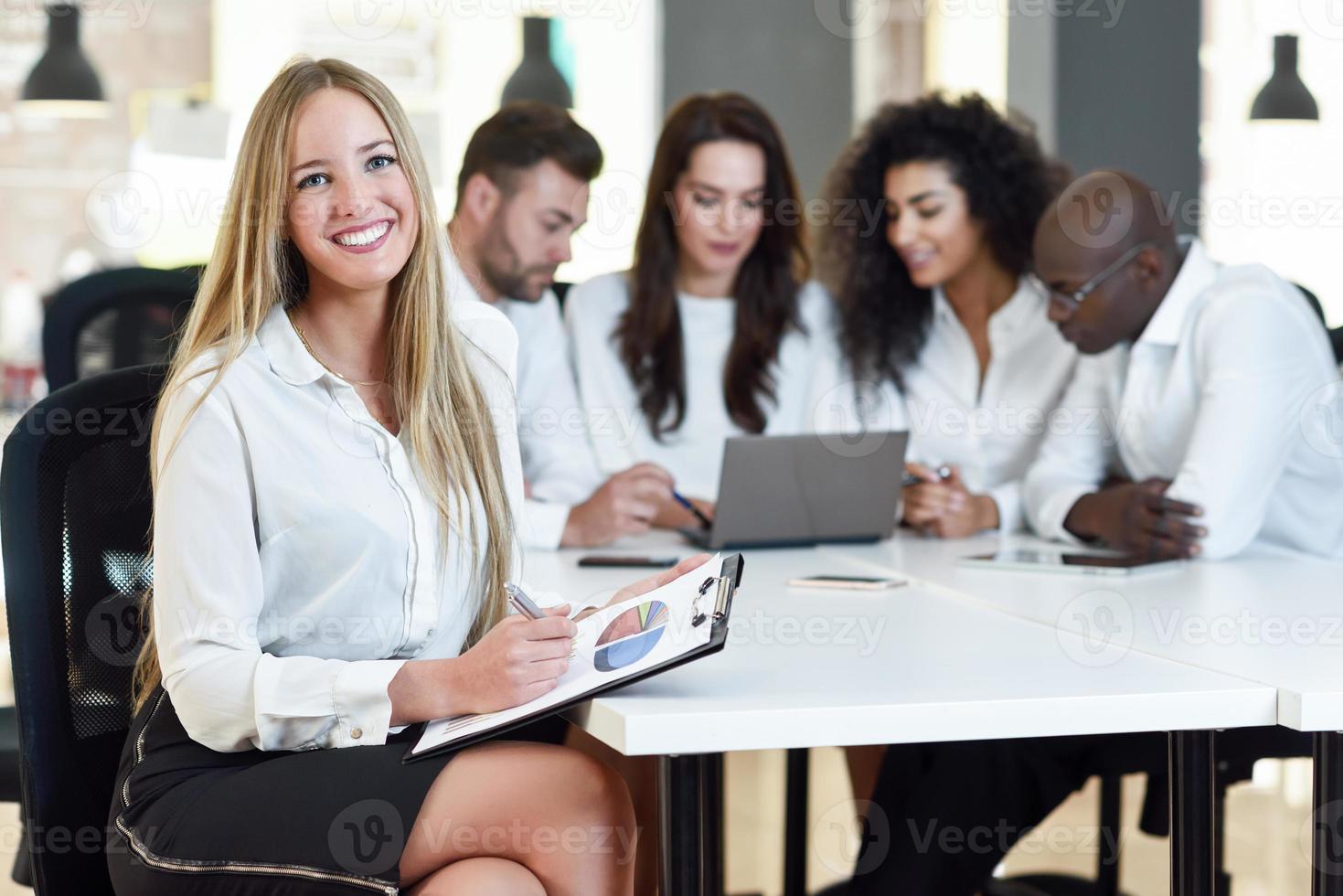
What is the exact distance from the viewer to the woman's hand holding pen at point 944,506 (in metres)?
2.55

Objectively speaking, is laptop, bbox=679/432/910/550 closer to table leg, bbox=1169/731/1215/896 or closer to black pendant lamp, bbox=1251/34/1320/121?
table leg, bbox=1169/731/1215/896

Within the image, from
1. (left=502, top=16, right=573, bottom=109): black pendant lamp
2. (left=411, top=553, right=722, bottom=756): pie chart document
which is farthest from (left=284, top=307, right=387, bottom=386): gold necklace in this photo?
(left=502, top=16, right=573, bottom=109): black pendant lamp

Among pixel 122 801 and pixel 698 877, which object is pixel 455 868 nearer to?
pixel 698 877

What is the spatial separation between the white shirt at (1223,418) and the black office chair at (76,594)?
150 cm

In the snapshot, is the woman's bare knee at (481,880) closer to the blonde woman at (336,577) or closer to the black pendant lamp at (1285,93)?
the blonde woman at (336,577)

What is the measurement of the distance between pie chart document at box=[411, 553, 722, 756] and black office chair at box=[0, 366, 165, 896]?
1.41 ft

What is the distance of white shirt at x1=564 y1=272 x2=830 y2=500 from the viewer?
280 cm

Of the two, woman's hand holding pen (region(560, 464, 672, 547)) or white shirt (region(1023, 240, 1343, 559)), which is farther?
woman's hand holding pen (region(560, 464, 672, 547))

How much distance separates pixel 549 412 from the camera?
275 centimetres

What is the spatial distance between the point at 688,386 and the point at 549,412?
0.29m

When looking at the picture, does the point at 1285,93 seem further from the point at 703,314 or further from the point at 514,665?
the point at 514,665

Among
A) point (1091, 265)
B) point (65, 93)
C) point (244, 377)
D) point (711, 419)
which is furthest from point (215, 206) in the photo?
point (244, 377)

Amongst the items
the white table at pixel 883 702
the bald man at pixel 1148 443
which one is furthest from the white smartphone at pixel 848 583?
the white table at pixel 883 702

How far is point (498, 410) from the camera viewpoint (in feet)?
5.68
